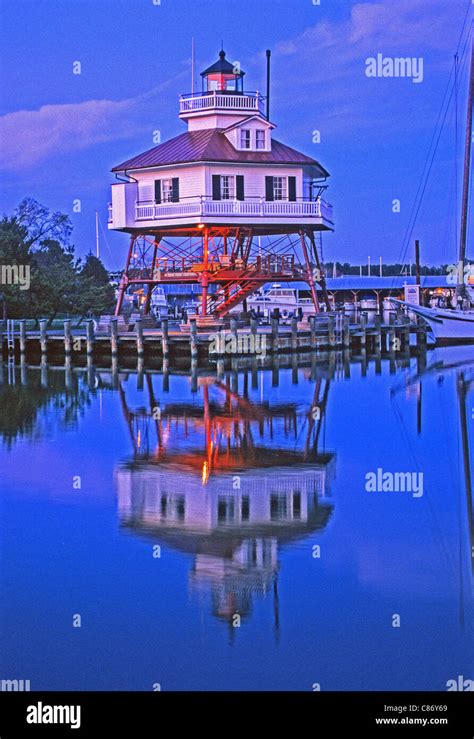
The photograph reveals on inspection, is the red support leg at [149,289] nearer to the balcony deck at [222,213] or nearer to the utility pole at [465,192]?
the balcony deck at [222,213]

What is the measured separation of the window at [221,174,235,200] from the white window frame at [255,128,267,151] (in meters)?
2.15

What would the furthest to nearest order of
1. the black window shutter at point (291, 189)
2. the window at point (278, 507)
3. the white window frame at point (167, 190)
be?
the black window shutter at point (291, 189) → the white window frame at point (167, 190) → the window at point (278, 507)

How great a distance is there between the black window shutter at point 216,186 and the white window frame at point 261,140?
8.70 feet

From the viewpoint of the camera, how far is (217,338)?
4678 cm

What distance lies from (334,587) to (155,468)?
845 centimetres

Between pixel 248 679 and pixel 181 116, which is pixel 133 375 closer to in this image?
pixel 181 116

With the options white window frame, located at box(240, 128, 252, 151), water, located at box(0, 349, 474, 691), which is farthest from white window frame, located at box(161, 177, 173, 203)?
water, located at box(0, 349, 474, 691)

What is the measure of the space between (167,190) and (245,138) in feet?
14.9

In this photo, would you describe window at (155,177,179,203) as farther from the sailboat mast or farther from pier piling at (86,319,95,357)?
the sailboat mast

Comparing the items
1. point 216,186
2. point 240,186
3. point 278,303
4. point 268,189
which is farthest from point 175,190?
point 278,303

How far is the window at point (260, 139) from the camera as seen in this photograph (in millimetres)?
51781

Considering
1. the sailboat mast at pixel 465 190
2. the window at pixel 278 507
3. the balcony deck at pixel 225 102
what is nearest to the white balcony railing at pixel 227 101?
the balcony deck at pixel 225 102

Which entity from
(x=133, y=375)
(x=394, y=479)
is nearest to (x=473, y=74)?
(x=133, y=375)

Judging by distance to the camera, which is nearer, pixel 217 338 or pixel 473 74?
pixel 217 338
